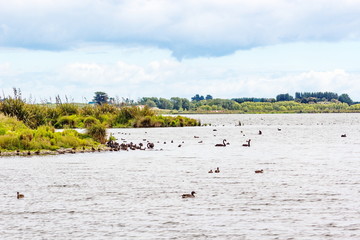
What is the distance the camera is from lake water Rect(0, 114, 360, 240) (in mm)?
19812

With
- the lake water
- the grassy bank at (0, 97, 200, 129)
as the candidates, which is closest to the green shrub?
the lake water

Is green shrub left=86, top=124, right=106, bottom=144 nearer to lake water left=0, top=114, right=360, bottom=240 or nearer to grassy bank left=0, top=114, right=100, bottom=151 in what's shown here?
grassy bank left=0, top=114, right=100, bottom=151

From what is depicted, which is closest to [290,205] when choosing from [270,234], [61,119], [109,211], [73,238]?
[270,234]

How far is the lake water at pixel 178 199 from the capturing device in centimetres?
1981

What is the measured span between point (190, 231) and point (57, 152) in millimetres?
30597

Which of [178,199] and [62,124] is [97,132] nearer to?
[178,199]

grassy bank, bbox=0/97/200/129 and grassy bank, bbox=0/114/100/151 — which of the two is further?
grassy bank, bbox=0/97/200/129

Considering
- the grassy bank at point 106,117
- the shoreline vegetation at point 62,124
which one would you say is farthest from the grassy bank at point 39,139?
the grassy bank at point 106,117

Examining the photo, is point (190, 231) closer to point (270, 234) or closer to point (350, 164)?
point (270, 234)

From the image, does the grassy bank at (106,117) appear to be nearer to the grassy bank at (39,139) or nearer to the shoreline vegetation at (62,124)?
the shoreline vegetation at (62,124)

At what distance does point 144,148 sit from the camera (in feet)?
176

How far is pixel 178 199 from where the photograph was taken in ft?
83.8

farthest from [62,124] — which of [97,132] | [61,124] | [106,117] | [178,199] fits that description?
[178,199]

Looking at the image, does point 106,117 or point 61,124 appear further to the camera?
point 106,117
